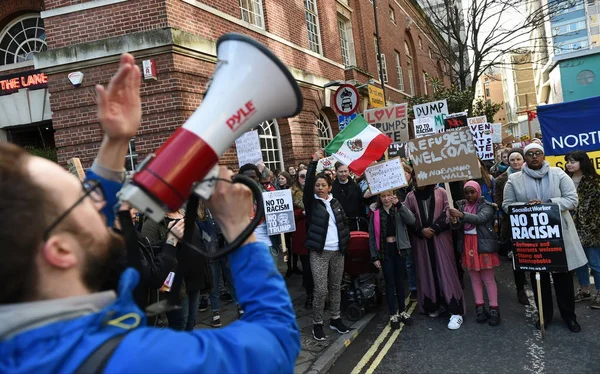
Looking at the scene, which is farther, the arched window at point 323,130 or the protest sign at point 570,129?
the arched window at point 323,130

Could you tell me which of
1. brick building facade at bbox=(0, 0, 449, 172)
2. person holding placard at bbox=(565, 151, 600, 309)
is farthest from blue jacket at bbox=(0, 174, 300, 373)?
brick building facade at bbox=(0, 0, 449, 172)

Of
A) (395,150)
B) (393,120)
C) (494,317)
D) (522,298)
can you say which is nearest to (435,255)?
(494,317)

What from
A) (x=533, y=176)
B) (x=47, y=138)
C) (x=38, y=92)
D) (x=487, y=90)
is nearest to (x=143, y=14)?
(x=38, y=92)

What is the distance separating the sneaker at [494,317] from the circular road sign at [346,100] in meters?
4.70

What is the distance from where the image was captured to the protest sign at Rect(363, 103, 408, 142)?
7172mm

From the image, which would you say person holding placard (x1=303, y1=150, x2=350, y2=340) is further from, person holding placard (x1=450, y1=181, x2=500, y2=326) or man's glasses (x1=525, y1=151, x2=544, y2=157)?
man's glasses (x1=525, y1=151, x2=544, y2=157)

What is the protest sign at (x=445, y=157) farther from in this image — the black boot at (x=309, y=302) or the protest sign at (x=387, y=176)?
the black boot at (x=309, y=302)

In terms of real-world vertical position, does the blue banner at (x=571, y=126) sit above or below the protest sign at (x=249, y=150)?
below

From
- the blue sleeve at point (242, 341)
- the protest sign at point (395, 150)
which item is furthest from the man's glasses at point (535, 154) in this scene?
the protest sign at point (395, 150)

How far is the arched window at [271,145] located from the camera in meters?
12.2

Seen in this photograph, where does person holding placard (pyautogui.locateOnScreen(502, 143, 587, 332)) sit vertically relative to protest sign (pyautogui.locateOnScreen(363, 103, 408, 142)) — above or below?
below

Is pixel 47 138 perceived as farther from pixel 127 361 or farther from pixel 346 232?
pixel 127 361

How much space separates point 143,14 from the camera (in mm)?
8391

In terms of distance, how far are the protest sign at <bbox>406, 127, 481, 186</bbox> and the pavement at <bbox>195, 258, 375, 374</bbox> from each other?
82.1 inches
